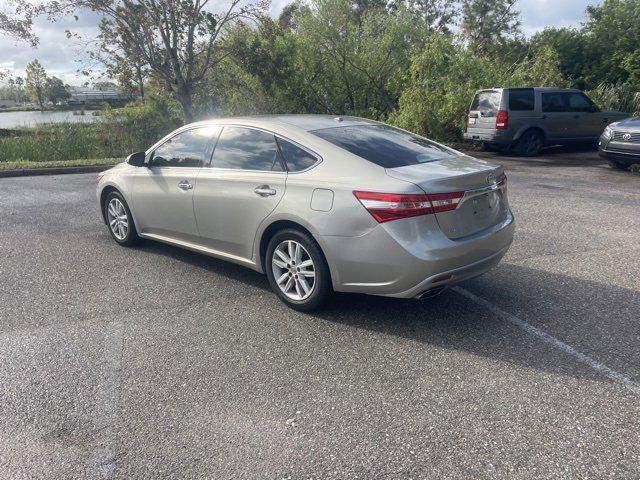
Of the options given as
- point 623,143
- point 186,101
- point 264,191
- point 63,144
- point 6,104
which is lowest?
point 264,191

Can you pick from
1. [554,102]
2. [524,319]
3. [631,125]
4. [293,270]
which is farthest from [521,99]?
[293,270]

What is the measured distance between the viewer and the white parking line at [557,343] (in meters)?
3.28

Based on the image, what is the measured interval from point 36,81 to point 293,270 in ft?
173

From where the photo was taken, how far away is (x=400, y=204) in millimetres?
3699

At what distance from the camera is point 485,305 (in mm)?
4484

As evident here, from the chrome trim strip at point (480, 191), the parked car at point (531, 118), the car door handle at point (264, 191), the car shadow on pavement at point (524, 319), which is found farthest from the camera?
the parked car at point (531, 118)

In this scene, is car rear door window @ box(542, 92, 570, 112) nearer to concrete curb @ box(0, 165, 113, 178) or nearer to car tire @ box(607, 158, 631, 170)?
car tire @ box(607, 158, 631, 170)

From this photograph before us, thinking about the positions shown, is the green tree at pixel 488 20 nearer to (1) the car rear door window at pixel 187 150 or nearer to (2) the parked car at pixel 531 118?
(2) the parked car at pixel 531 118

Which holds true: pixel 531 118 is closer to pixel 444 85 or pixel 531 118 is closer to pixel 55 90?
pixel 444 85

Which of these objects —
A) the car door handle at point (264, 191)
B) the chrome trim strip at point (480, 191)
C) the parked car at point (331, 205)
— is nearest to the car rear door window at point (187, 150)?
the parked car at point (331, 205)

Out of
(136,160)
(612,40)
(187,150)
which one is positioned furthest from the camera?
(612,40)

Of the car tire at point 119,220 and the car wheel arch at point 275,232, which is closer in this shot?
the car wheel arch at point 275,232

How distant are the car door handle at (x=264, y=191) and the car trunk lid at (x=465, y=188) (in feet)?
Answer: 3.29

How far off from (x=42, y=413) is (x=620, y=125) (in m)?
12.0
